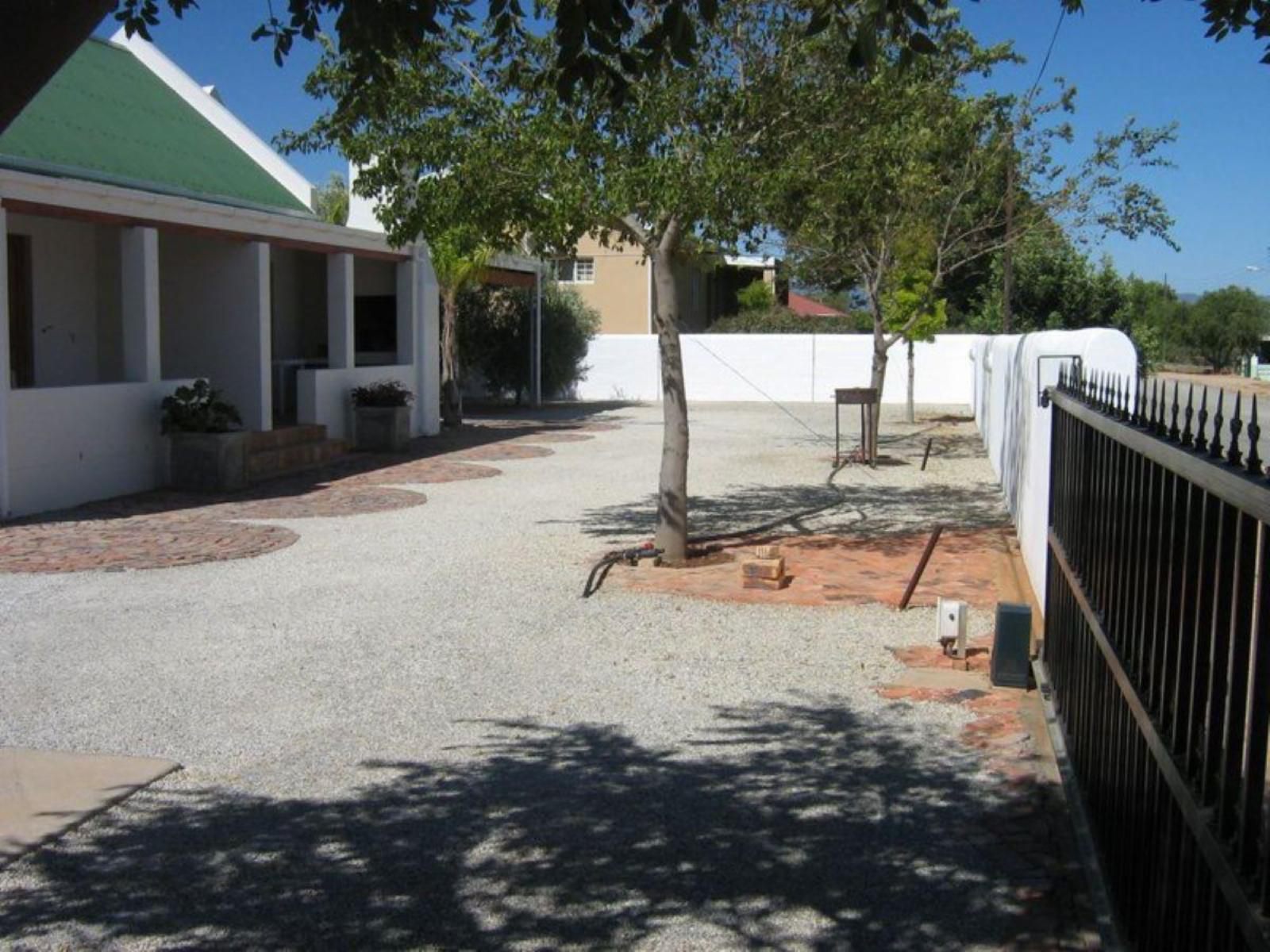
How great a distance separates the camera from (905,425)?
28.6 metres

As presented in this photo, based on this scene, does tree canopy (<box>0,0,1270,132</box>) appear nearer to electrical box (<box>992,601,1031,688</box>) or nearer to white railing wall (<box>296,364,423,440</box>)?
electrical box (<box>992,601,1031,688</box>)

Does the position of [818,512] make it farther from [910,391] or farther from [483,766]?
[910,391]

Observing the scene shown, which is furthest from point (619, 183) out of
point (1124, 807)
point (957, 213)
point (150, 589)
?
point (957, 213)

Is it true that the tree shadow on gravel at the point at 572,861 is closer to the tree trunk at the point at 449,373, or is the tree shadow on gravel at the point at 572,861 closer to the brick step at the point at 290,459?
the brick step at the point at 290,459

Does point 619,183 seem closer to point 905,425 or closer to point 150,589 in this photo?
point 150,589

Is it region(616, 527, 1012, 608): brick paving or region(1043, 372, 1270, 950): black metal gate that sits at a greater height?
region(1043, 372, 1270, 950): black metal gate

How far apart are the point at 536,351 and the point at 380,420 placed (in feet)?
40.0

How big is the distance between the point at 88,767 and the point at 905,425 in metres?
24.3

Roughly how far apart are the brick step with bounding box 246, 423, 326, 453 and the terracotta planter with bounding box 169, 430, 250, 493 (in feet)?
1.54

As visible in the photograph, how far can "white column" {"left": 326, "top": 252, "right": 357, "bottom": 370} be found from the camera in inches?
781

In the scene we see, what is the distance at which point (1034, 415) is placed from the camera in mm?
10070

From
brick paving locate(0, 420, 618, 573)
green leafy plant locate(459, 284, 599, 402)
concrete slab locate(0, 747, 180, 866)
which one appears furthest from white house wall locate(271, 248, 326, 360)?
concrete slab locate(0, 747, 180, 866)

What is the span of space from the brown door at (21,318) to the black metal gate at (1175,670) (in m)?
13.3

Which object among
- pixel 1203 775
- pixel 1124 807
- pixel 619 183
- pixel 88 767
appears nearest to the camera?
pixel 1203 775
